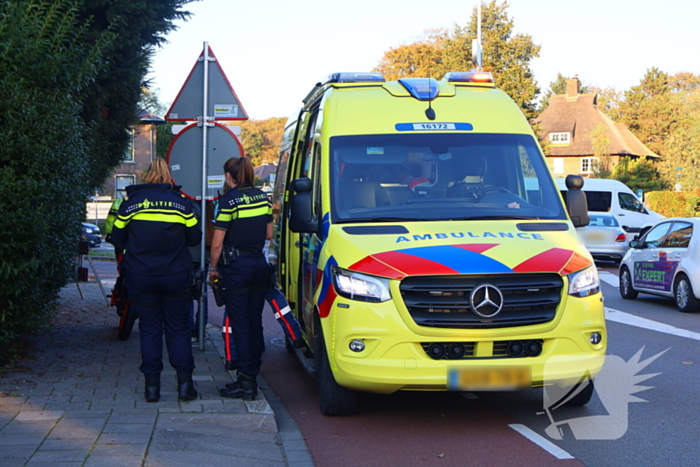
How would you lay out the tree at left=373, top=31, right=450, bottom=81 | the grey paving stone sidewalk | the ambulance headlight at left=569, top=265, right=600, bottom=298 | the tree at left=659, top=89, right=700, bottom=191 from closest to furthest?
the grey paving stone sidewalk, the ambulance headlight at left=569, top=265, right=600, bottom=298, the tree at left=659, top=89, right=700, bottom=191, the tree at left=373, top=31, right=450, bottom=81

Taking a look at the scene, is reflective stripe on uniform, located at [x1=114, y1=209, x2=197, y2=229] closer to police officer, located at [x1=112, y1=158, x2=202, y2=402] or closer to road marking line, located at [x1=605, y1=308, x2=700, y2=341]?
police officer, located at [x1=112, y1=158, x2=202, y2=402]

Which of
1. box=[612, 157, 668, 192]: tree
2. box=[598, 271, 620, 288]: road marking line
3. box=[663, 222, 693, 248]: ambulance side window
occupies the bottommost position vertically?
box=[598, 271, 620, 288]: road marking line

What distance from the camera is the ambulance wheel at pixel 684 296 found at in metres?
13.2

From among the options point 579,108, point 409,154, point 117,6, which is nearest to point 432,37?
point 579,108

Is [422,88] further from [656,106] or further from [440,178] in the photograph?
[656,106]

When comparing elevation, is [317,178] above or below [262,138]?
below

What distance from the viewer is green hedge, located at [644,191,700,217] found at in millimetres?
43219

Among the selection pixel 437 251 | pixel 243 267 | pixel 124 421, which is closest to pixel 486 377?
pixel 437 251

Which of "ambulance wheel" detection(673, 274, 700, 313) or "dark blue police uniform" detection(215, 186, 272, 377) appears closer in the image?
"dark blue police uniform" detection(215, 186, 272, 377)

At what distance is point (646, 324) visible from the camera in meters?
11.9

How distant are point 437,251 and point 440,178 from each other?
3.93 feet

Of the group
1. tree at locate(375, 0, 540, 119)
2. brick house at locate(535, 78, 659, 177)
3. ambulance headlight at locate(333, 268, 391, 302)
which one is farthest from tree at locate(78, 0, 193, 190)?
brick house at locate(535, 78, 659, 177)

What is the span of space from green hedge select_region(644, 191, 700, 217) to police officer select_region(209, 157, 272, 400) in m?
40.4

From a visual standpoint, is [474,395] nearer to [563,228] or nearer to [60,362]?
[563,228]
